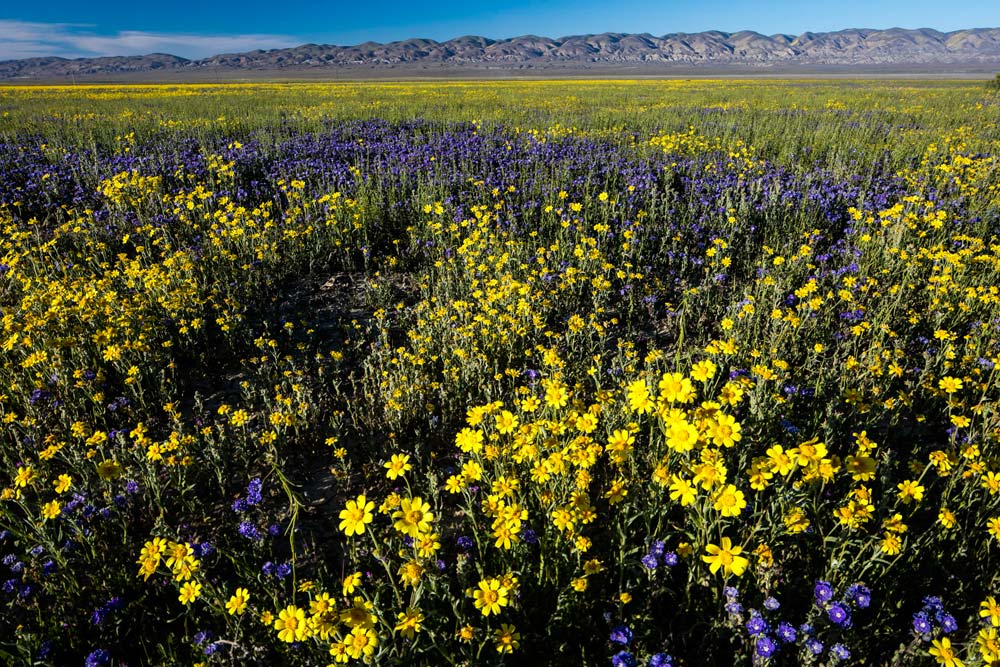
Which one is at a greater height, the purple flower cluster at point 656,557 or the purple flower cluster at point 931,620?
the purple flower cluster at point 656,557

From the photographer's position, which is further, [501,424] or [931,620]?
[501,424]

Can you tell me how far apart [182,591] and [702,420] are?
255 centimetres

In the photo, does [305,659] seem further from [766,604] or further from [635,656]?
[766,604]

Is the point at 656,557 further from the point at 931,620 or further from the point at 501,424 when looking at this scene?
the point at 931,620

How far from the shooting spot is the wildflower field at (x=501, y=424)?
2.21m

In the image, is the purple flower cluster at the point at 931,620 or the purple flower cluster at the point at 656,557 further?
the purple flower cluster at the point at 656,557

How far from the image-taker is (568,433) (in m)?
2.87

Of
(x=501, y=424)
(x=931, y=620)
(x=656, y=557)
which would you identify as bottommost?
(x=931, y=620)

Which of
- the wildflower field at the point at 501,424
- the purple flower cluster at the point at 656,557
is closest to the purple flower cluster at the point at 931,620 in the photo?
the wildflower field at the point at 501,424

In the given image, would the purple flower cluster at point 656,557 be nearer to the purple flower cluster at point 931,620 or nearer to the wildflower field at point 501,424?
the wildflower field at point 501,424

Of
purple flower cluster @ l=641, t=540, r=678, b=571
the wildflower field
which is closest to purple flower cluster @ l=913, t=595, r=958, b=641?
the wildflower field

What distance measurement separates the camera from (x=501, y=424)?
2555 mm

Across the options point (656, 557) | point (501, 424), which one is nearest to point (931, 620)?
point (656, 557)

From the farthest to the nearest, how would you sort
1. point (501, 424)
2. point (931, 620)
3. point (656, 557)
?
point (501, 424), point (656, 557), point (931, 620)
